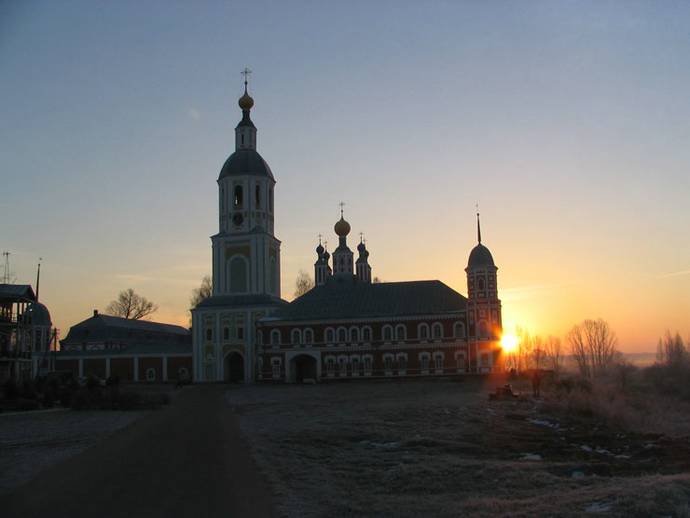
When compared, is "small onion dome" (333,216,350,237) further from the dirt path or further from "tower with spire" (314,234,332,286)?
the dirt path

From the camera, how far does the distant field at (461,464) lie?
10898 mm

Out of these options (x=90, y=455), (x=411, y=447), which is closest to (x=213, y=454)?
(x=90, y=455)

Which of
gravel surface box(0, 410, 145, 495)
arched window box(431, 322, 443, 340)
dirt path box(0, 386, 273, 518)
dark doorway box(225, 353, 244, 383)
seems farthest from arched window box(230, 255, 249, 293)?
dirt path box(0, 386, 273, 518)

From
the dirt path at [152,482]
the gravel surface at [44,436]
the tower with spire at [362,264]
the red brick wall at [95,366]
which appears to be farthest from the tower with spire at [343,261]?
the dirt path at [152,482]

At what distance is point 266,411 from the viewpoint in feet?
93.9

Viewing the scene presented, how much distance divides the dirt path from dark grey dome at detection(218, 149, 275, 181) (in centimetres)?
4782

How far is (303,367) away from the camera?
62.5 meters

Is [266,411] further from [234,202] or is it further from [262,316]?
[234,202]

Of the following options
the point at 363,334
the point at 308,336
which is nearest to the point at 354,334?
the point at 363,334

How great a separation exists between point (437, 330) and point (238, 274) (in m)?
19.0

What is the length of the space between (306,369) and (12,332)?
2335 centimetres

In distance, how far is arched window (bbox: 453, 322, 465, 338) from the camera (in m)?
57.7

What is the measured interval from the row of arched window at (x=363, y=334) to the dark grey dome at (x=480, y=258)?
4.88 meters

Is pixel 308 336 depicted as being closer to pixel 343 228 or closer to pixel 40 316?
pixel 343 228
